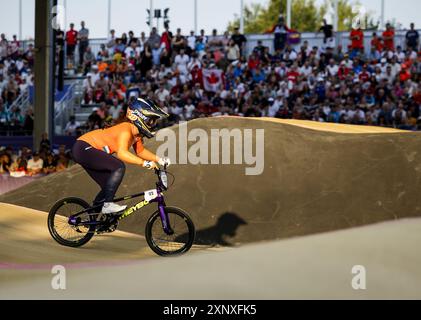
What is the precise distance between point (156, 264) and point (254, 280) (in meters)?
1.07

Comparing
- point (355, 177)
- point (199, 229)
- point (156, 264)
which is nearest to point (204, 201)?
point (199, 229)

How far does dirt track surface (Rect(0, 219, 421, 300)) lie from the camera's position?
609cm

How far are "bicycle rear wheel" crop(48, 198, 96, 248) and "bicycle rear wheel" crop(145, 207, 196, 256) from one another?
2.46ft

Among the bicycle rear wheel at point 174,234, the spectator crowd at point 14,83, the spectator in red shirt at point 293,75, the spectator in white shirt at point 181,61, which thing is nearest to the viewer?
the bicycle rear wheel at point 174,234

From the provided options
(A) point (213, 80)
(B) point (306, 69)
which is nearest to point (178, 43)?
(A) point (213, 80)

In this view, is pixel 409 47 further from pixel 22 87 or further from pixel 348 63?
pixel 22 87

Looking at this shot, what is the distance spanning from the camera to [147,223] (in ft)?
25.2

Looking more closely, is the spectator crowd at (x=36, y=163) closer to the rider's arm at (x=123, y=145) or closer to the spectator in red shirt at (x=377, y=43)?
the rider's arm at (x=123, y=145)

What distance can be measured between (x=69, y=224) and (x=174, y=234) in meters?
1.32

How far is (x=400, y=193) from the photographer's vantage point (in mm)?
9617

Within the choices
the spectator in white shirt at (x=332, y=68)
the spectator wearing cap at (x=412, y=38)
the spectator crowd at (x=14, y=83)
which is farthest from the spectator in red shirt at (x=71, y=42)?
the spectator wearing cap at (x=412, y=38)

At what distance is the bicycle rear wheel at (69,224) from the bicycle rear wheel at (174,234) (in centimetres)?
75

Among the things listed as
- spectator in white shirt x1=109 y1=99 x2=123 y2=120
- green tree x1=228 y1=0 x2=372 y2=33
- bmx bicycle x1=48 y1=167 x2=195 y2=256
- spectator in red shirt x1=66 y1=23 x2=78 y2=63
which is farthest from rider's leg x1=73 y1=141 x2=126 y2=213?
green tree x1=228 y1=0 x2=372 y2=33

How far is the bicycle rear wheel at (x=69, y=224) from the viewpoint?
27.2ft
